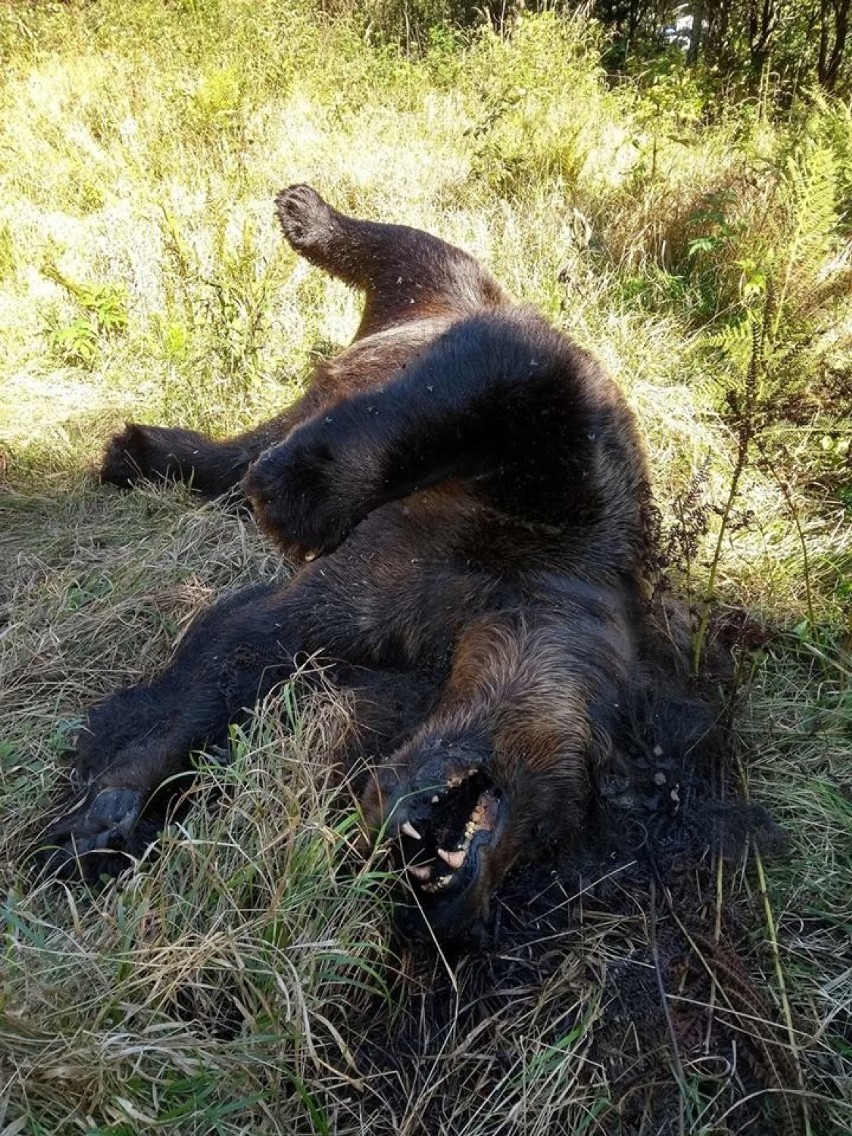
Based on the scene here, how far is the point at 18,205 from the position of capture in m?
6.90

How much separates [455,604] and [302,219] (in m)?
2.65

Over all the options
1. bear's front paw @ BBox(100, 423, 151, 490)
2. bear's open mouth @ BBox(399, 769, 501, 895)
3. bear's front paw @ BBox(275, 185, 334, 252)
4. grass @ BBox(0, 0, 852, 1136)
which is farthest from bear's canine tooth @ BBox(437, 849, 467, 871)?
bear's front paw @ BBox(275, 185, 334, 252)

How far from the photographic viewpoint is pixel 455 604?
315 cm

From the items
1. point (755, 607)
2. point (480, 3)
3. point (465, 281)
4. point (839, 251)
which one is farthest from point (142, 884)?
point (480, 3)

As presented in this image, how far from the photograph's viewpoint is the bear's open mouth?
221cm

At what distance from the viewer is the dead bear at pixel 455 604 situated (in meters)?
2.76

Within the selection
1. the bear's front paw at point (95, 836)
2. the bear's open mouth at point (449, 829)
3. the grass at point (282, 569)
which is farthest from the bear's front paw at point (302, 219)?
the bear's open mouth at point (449, 829)

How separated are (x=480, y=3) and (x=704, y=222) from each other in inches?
417

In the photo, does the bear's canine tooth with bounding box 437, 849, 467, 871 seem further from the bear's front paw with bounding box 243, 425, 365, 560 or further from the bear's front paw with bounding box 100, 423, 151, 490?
the bear's front paw with bounding box 100, 423, 151, 490

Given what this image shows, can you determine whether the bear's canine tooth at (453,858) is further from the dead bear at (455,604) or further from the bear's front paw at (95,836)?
the bear's front paw at (95,836)

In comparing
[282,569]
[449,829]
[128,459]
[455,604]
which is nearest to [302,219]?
[128,459]

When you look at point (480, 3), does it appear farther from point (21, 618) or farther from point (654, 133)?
point (21, 618)

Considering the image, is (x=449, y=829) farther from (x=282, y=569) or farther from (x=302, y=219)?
(x=302, y=219)

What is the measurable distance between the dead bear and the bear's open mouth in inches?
0.8
